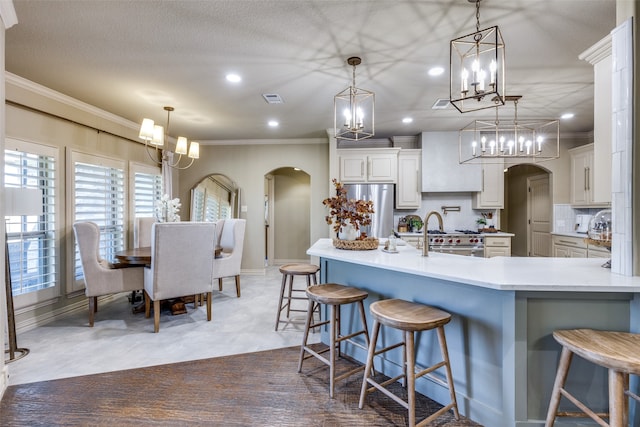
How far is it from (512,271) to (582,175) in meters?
4.30

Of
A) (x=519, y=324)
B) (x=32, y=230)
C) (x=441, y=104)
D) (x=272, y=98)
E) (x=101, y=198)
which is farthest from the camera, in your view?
(x=101, y=198)

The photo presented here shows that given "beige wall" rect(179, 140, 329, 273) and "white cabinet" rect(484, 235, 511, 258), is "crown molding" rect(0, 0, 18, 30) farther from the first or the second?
"white cabinet" rect(484, 235, 511, 258)

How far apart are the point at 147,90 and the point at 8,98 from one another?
120 cm

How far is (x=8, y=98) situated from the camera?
2867 mm

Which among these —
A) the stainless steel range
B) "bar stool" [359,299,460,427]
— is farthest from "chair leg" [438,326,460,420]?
the stainless steel range

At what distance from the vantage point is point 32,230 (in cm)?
307

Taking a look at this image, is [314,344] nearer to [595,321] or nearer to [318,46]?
[595,321]

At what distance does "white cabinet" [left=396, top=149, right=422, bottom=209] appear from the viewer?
199 inches

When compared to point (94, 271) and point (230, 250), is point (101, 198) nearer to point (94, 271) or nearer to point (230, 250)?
point (94, 271)

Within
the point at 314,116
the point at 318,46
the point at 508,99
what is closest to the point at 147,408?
the point at 318,46

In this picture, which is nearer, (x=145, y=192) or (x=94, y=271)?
(x=94, y=271)

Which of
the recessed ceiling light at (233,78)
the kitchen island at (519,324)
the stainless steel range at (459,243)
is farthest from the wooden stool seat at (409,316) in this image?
the stainless steel range at (459,243)

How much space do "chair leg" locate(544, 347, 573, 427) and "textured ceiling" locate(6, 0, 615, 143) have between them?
2.07m

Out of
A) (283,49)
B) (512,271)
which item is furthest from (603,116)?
(283,49)
